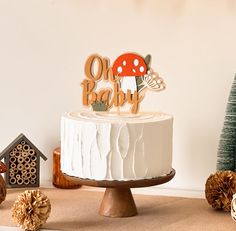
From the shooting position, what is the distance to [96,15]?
4.51ft

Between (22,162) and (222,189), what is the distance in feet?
1.42

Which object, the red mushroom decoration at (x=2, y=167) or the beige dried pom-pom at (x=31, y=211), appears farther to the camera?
the red mushroom decoration at (x=2, y=167)

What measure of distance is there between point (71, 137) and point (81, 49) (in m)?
0.33

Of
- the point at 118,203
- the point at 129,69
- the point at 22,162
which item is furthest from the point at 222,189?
the point at 22,162

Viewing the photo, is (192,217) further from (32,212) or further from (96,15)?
(96,15)

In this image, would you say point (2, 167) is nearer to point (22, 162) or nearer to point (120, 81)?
point (22, 162)

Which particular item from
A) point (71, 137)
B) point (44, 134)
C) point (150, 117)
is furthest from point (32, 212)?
point (44, 134)

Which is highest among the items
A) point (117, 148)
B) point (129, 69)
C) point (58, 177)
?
point (129, 69)

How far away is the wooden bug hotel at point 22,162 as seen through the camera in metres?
1.33

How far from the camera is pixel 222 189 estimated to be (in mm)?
1173

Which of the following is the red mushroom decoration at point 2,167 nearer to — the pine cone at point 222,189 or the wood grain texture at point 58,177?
the wood grain texture at point 58,177

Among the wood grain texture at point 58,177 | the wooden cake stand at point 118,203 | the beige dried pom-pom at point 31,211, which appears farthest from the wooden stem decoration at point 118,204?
the wood grain texture at point 58,177

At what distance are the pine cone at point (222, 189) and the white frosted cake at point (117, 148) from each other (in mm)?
113

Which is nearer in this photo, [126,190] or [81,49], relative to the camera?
[126,190]
